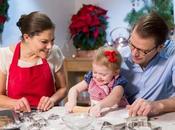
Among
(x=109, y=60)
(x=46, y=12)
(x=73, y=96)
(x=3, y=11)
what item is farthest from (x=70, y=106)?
(x=46, y=12)

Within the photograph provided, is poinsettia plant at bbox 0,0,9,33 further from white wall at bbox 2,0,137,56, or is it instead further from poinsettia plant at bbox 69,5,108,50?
poinsettia plant at bbox 69,5,108,50

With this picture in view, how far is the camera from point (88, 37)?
3.80 metres

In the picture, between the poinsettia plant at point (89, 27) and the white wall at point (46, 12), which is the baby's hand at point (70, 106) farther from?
the poinsettia plant at point (89, 27)

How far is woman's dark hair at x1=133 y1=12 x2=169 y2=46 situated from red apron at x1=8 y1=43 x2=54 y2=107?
699 mm

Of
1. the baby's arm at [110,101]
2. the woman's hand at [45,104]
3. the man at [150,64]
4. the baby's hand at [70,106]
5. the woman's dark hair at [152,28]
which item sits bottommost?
the woman's hand at [45,104]

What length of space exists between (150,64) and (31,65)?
2.44 feet

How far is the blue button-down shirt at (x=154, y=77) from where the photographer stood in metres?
1.87

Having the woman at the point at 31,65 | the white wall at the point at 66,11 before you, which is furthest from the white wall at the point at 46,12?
the woman at the point at 31,65

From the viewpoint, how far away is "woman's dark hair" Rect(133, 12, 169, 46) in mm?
1762

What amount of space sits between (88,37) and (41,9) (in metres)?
0.60

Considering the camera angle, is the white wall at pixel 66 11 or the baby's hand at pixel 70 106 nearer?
the baby's hand at pixel 70 106

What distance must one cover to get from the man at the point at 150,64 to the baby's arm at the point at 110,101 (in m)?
0.10

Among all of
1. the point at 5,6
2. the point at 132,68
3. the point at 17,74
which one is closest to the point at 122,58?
the point at 132,68

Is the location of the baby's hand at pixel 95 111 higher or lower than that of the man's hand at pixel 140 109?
lower
